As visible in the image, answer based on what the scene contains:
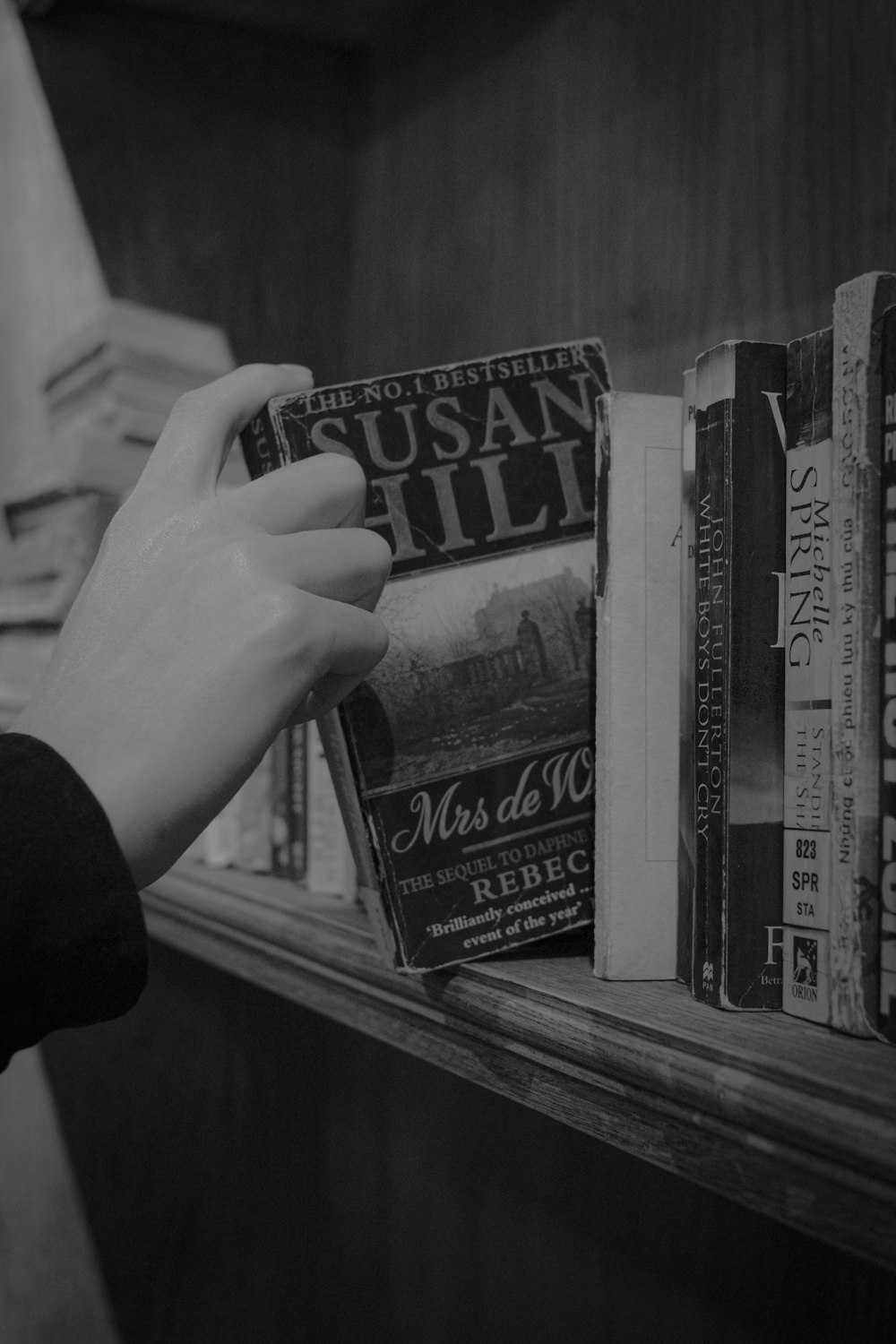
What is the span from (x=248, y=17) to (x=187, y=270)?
0.27 m

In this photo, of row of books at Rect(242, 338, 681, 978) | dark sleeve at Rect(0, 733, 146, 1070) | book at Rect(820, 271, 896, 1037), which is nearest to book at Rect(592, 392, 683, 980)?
row of books at Rect(242, 338, 681, 978)

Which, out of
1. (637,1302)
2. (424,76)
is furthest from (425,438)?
(424,76)

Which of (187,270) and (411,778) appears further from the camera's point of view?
(187,270)

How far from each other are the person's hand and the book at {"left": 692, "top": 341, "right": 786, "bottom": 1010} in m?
0.16

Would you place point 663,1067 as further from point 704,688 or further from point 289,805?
point 289,805

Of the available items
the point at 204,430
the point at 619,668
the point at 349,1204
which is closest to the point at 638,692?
the point at 619,668

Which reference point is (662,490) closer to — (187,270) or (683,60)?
(683,60)

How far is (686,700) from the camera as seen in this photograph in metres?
0.57

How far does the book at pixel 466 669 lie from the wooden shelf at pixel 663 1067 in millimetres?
44

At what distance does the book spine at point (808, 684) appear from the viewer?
0.49m

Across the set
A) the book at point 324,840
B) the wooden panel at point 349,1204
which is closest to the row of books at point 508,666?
the book at point 324,840

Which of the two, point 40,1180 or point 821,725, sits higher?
point 821,725

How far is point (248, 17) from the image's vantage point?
129 cm

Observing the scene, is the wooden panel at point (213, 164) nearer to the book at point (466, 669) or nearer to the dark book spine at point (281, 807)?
the dark book spine at point (281, 807)
